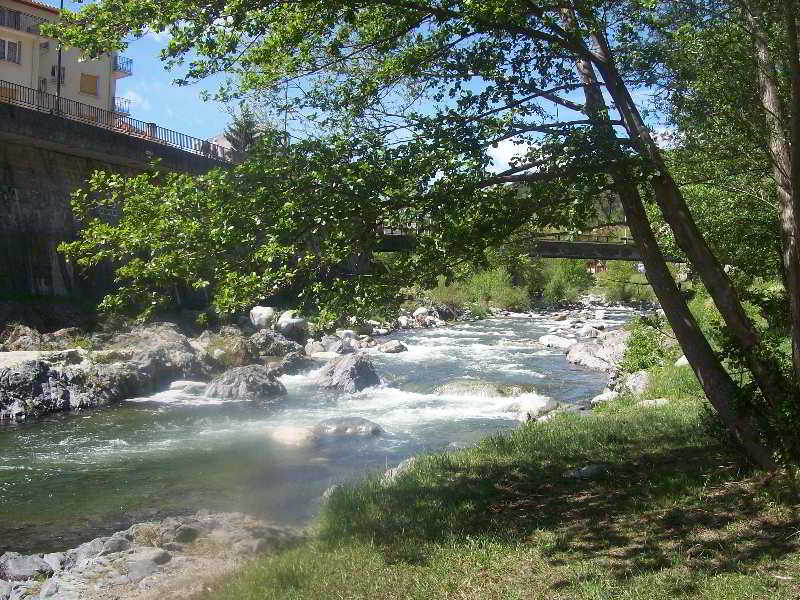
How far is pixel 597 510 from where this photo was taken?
20.8 ft

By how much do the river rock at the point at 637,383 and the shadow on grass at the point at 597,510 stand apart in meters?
5.76

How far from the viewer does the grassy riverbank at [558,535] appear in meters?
4.87

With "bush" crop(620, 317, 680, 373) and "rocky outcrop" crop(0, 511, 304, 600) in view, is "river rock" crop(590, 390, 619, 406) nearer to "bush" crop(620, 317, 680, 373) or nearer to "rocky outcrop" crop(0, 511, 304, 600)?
"bush" crop(620, 317, 680, 373)

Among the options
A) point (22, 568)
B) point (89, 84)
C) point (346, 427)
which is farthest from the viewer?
point (89, 84)

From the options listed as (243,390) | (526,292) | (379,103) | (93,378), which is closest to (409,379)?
(243,390)

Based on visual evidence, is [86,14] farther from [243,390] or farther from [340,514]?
[243,390]

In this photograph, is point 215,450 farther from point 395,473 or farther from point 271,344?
point 271,344

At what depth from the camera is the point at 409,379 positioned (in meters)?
19.8

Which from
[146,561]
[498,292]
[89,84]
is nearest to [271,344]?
[146,561]

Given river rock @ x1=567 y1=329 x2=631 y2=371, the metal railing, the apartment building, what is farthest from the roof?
river rock @ x1=567 y1=329 x2=631 y2=371

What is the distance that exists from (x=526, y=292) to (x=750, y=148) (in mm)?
35973

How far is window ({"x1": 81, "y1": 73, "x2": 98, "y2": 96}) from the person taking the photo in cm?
4194

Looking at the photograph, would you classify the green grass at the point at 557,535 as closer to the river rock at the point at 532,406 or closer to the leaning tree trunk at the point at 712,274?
the leaning tree trunk at the point at 712,274

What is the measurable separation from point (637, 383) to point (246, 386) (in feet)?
27.6
